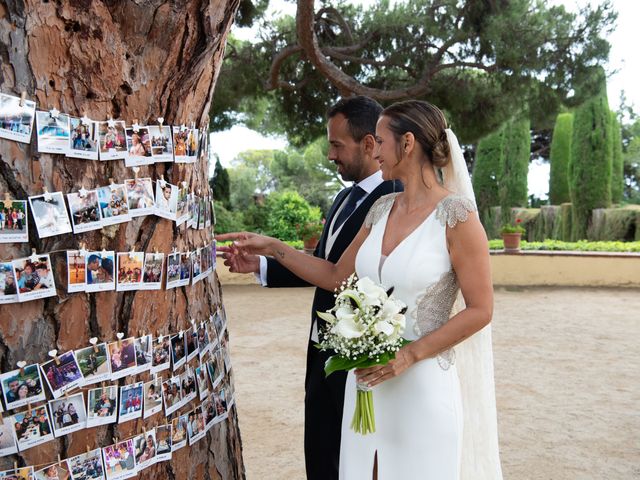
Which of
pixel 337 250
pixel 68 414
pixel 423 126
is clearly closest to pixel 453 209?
pixel 423 126

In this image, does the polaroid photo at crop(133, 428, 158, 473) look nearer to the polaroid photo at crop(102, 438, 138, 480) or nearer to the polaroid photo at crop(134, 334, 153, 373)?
the polaroid photo at crop(102, 438, 138, 480)

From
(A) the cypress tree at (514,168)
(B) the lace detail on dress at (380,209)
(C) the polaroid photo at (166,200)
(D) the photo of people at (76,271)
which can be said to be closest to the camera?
(D) the photo of people at (76,271)

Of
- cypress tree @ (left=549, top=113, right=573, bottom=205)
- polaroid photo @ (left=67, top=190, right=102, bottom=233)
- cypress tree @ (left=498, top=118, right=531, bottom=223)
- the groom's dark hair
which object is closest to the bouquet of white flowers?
polaroid photo @ (left=67, top=190, right=102, bottom=233)

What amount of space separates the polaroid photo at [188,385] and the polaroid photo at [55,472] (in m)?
0.45

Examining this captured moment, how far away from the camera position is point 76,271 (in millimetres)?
1962

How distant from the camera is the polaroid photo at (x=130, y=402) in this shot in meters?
2.10

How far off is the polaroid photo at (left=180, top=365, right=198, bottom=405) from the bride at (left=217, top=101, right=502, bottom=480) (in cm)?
57

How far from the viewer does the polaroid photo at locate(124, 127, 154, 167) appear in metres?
2.09

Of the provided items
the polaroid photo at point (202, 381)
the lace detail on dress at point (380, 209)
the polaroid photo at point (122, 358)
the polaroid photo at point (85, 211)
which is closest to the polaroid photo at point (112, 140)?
the polaroid photo at point (85, 211)

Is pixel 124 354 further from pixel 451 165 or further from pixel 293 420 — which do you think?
pixel 293 420

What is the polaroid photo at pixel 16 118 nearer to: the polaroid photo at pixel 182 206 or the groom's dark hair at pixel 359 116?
the polaroid photo at pixel 182 206

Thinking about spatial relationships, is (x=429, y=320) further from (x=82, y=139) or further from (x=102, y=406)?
(x=82, y=139)

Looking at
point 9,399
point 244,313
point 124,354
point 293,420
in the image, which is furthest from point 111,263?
point 244,313

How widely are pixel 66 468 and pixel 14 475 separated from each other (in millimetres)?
142
